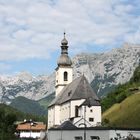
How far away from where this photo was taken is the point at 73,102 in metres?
93.6

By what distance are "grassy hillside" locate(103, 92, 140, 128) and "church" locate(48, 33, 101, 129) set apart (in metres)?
4.10

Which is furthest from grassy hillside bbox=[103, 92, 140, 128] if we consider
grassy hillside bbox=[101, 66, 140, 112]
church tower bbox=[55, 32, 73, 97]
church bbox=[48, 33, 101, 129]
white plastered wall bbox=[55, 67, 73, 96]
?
grassy hillside bbox=[101, 66, 140, 112]

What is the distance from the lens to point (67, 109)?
97.4 metres

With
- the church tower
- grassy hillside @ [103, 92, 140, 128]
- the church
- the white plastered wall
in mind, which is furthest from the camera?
the church tower

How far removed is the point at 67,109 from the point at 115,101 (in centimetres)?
4314

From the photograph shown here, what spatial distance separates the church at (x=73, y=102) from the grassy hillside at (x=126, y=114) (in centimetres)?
410

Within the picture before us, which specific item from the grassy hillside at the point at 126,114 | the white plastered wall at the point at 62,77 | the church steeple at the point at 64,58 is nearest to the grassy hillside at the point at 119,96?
the grassy hillside at the point at 126,114

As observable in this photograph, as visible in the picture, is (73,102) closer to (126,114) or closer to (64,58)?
(126,114)

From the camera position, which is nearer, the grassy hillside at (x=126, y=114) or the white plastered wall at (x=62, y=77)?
the grassy hillside at (x=126, y=114)

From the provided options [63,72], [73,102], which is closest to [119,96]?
[63,72]

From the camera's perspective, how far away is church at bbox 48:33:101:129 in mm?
89250

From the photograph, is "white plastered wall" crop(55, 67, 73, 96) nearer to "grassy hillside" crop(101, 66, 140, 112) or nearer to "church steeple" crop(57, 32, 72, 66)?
"church steeple" crop(57, 32, 72, 66)

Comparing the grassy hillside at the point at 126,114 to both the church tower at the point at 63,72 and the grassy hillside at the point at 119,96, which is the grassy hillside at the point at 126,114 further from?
the grassy hillside at the point at 119,96

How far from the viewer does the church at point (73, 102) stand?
89.2 metres
